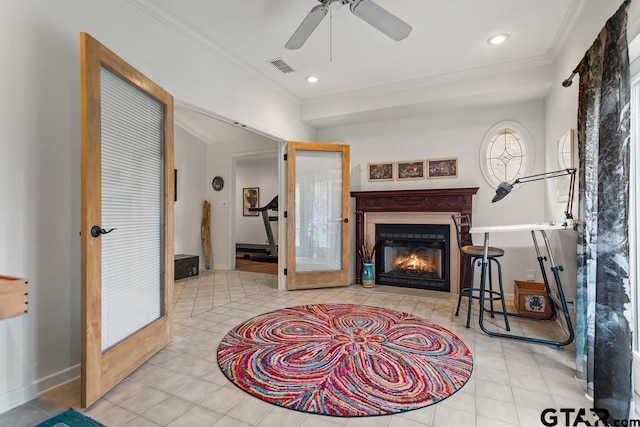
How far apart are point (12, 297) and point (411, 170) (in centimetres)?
425

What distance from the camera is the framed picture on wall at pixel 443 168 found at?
4207 mm

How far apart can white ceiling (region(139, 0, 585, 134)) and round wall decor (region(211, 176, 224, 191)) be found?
2800 millimetres

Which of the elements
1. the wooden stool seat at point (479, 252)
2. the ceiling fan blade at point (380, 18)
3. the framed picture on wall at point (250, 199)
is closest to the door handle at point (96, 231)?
the ceiling fan blade at point (380, 18)

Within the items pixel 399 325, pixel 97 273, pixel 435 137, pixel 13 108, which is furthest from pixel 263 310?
pixel 435 137

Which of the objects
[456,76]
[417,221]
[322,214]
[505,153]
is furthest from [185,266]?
[505,153]

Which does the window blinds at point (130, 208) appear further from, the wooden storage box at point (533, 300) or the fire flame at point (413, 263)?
the wooden storage box at point (533, 300)

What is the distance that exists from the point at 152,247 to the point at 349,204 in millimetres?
2791

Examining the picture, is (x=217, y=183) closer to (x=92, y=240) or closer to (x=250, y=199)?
(x=250, y=199)

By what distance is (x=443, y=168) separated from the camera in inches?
168

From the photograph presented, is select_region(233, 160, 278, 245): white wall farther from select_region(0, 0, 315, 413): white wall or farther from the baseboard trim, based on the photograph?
the baseboard trim

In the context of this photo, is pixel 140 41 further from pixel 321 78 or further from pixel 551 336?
pixel 551 336

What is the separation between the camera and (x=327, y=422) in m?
1.54

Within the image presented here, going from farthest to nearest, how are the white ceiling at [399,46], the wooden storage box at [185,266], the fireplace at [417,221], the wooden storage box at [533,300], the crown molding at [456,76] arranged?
the wooden storage box at [185,266] < the fireplace at [417,221] < the crown molding at [456,76] < the wooden storage box at [533,300] < the white ceiling at [399,46]

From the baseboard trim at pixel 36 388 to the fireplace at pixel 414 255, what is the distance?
371 cm
